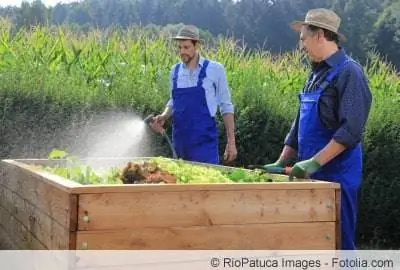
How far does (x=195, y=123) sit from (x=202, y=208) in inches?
86.5

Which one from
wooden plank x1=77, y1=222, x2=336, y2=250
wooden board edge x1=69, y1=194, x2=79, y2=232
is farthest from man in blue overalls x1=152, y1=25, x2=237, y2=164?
wooden board edge x1=69, y1=194, x2=79, y2=232

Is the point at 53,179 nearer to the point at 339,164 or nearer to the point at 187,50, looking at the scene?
the point at 339,164

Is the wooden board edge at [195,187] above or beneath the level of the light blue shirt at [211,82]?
beneath

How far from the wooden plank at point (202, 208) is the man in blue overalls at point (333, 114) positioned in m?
0.33

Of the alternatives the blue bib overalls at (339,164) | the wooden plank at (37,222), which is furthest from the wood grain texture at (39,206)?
the blue bib overalls at (339,164)

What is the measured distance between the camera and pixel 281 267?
321 centimetres

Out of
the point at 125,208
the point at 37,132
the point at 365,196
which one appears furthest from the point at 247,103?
the point at 125,208

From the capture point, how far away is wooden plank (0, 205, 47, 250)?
11.7 feet

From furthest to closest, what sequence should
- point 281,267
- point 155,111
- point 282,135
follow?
point 282,135, point 155,111, point 281,267

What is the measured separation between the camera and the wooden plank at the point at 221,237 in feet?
9.42

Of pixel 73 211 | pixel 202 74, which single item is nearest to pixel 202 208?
pixel 73 211

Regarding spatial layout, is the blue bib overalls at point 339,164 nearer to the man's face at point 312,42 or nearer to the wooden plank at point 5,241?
the man's face at point 312,42

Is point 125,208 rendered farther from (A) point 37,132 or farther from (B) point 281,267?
(A) point 37,132

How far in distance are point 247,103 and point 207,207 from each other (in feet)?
13.3
